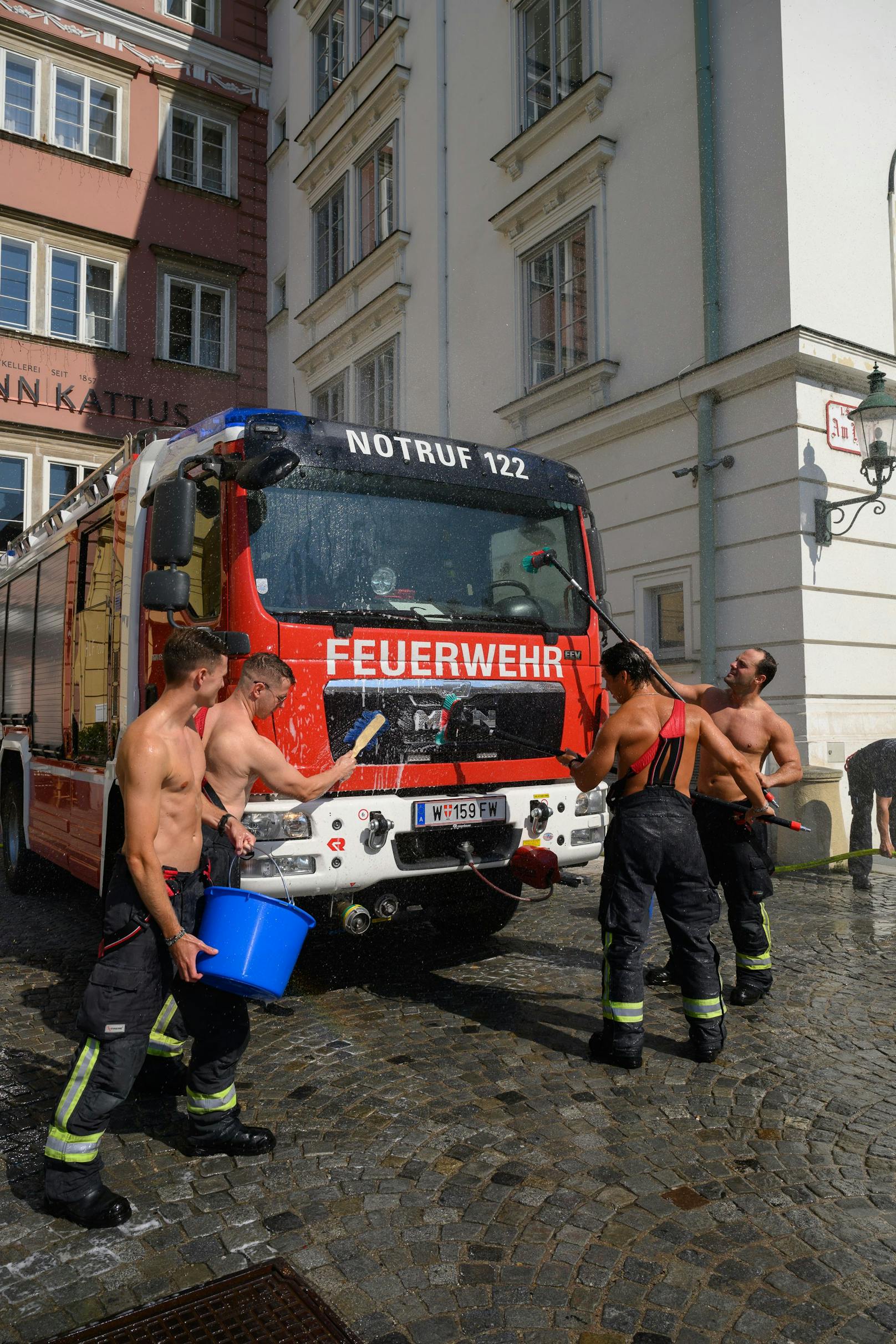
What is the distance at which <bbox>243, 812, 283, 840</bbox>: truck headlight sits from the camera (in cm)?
438

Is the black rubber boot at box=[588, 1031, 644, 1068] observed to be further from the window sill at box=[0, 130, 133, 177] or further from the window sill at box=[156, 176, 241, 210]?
the window sill at box=[156, 176, 241, 210]

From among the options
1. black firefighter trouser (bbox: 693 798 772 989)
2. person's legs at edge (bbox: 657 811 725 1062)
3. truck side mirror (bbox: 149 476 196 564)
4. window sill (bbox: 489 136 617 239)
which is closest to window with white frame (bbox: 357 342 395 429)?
window sill (bbox: 489 136 617 239)

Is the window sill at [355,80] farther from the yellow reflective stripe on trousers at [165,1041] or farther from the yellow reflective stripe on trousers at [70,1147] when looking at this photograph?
the yellow reflective stripe on trousers at [70,1147]

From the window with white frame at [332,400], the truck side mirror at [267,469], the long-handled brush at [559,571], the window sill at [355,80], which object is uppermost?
the window sill at [355,80]

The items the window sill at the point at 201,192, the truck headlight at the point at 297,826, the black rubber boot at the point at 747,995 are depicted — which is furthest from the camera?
the window sill at the point at 201,192

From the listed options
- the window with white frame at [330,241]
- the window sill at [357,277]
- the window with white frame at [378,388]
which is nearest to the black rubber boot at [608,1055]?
the window with white frame at [378,388]

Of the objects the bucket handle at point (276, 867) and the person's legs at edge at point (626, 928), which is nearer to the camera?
the bucket handle at point (276, 867)

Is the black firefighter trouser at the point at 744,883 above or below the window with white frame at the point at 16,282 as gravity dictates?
below

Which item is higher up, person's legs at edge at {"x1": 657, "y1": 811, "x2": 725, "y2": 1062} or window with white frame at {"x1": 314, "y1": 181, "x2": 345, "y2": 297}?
window with white frame at {"x1": 314, "y1": 181, "x2": 345, "y2": 297}

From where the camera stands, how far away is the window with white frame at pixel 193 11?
740 inches

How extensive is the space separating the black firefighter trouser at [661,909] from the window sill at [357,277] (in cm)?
1254

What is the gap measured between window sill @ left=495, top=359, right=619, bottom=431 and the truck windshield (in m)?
5.48

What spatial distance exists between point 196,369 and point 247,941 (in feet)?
55.8

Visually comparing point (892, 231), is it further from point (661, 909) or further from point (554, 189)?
point (661, 909)
